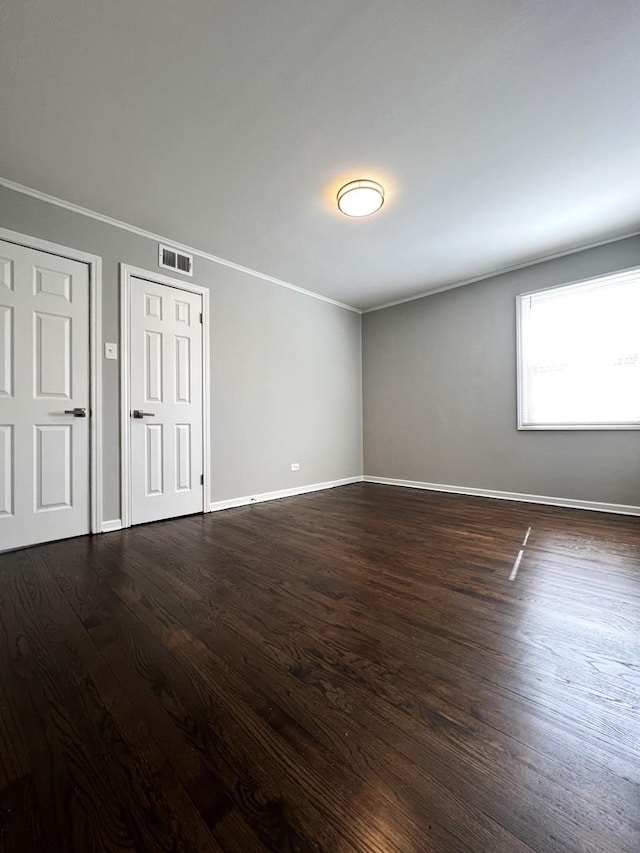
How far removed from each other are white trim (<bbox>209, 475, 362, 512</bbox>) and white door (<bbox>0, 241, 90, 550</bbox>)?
126cm

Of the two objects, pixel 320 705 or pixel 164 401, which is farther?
pixel 164 401

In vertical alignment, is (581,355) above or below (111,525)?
above

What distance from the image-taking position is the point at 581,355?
3754 millimetres

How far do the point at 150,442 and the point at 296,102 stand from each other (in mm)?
2748

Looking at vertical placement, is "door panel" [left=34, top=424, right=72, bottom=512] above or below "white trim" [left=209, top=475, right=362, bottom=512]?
above

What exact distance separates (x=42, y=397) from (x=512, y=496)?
471 cm

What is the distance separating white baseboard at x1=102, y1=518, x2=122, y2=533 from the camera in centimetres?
301

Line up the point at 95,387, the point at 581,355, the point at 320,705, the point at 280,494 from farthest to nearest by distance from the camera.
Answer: the point at 280,494
the point at 581,355
the point at 95,387
the point at 320,705

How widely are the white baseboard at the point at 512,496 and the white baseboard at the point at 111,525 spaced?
140 inches

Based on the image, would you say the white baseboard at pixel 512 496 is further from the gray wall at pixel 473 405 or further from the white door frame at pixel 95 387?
the white door frame at pixel 95 387

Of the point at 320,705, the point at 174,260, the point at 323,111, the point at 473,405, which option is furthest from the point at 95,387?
the point at 473,405

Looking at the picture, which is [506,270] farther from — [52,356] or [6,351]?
[6,351]

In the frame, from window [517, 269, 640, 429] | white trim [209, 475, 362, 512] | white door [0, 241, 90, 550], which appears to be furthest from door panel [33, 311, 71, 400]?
window [517, 269, 640, 429]

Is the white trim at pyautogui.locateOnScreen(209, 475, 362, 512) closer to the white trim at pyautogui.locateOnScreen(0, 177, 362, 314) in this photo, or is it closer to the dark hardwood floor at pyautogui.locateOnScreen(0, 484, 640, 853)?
the dark hardwood floor at pyautogui.locateOnScreen(0, 484, 640, 853)
